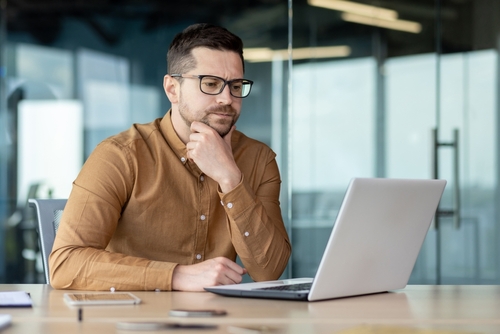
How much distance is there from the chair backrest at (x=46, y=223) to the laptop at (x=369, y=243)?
678 mm

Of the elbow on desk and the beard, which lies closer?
the elbow on desk

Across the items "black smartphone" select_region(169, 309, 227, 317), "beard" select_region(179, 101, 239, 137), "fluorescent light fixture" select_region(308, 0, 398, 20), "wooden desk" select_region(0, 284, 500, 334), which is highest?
"fluorescent light fixture" select_region(308, 0, 398, 20)

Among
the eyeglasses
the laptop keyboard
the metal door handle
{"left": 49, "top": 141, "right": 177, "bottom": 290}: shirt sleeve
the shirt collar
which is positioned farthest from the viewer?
the metal door handle

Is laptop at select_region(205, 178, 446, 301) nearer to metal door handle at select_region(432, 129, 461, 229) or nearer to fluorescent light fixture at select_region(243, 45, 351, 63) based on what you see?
metal door handle at select_region(432, 129, 461, 229)

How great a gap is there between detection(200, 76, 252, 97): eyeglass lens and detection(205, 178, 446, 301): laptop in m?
0.60

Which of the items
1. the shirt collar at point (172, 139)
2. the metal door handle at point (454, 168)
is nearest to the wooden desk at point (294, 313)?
the shirt collar at point (172, 139)

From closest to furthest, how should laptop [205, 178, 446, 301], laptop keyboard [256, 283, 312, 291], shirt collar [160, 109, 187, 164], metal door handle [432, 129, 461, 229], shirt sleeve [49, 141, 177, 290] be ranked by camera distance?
laptop [205, 178, 446, 301] → laptop keyboard [256, 283, 312, 291] → shirt sleeve [49, 141, 177, 290] → shirt collar [160, 109, 187, 164] → metal door handle [432, 129, 461, 229]

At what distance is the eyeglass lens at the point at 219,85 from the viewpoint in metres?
2.07

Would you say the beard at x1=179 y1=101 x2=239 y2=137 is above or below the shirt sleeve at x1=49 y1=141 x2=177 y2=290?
above

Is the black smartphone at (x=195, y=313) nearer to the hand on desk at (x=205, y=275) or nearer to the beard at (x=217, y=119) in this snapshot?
the hand on desk at (x=205, y=275)

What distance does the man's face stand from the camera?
2.10m

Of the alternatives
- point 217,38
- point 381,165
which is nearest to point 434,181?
point 217,38

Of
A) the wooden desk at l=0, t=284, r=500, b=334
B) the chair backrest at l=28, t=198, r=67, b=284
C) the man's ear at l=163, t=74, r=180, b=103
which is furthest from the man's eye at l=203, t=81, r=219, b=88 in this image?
the wooden desk at l=0, t=284, r=500, b=334

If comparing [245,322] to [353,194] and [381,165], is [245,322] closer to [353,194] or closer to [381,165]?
[353,194]
